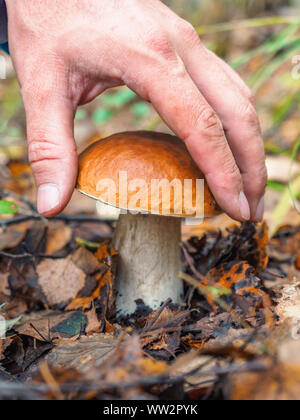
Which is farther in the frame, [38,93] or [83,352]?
[38,93]

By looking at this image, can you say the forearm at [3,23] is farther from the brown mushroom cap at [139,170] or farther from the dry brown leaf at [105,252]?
the dry brown leaf at [105,252]

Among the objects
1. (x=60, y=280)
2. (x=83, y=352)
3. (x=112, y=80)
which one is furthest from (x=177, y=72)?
(x=60, y=280)

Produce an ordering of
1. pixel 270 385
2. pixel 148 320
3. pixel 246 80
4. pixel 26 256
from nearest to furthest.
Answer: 1. pixel 270 385
2. pixel 148 320
3. pixel 26 256
4. pixel 246 80

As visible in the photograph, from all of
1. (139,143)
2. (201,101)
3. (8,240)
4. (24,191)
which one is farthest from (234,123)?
(24,191)

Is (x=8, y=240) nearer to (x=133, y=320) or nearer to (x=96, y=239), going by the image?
(x=96, y=239)

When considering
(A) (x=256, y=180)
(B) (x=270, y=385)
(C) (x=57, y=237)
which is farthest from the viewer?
(C) (x=57, y=237)

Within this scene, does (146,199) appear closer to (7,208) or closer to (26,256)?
(7,208)
